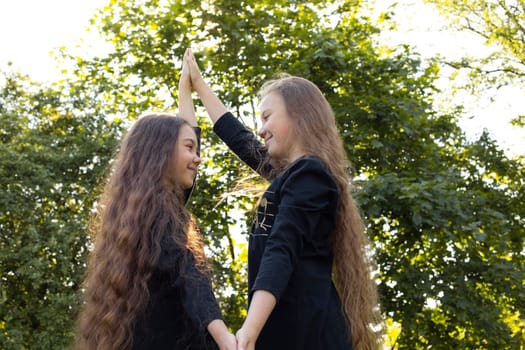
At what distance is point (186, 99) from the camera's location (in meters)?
4.12

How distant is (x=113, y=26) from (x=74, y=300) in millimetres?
3592

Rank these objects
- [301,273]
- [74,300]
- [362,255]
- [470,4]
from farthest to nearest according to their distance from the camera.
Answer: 1. [470,4]
2. [74,300]
3. [362,255]
4. [301,273]

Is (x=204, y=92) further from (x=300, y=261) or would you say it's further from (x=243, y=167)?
(x=243, y=167)

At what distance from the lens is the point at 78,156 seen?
1073 cm

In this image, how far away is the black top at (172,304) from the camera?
3184mm

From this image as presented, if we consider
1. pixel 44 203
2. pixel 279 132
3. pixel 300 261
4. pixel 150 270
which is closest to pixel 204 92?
pixel 279 132

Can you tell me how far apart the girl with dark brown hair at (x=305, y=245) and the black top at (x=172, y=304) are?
0.23 meters

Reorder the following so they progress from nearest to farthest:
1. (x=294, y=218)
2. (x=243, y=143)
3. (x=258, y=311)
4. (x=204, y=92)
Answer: (x=258, y=311), (x=294, y=218), (x=243, y=143), (x=204, y=92)

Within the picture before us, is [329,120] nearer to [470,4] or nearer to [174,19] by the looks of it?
[174,19]

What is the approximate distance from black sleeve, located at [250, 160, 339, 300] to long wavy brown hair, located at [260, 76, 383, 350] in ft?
0.48

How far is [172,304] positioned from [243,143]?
1.06m

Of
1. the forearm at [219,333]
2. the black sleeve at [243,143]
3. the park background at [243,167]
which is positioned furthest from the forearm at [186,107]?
the park background at [243,167]

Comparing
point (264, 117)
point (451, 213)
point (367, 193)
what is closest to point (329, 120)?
point (264, 117)

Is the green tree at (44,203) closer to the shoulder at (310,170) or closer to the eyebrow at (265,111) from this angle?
the eyebrow at (265,111)
